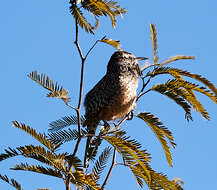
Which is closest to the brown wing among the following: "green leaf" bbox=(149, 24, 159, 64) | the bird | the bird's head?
the bird

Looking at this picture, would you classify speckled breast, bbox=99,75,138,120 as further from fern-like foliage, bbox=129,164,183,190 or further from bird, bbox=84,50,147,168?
fern-like foliage, bbox=129,164,183,190

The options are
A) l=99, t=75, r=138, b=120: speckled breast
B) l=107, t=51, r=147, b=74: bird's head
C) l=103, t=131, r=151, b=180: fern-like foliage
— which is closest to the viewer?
l=103, t=131, r=151, b=180: fern-like foliage

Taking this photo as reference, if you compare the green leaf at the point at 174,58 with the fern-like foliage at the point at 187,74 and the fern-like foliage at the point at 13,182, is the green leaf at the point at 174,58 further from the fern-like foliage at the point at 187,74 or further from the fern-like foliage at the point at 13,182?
the fern-like foliage at the point at 13,182

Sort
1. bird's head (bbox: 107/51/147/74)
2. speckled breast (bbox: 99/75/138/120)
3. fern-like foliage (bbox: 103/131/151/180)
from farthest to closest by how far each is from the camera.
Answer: bird's head (bbox: 107/51/147/74), speckled breast (bbox: 99/75/138/120), fern-like foliage (bbox: 103/131/151/180)

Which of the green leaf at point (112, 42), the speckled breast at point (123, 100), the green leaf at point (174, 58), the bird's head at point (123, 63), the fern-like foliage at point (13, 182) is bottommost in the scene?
the fern-like foliage at point (13, 182)

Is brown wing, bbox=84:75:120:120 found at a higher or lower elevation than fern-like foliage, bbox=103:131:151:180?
higher

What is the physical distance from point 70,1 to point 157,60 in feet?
2.91

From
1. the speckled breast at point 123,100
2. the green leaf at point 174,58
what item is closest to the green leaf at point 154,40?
the green leaf at point 174,58

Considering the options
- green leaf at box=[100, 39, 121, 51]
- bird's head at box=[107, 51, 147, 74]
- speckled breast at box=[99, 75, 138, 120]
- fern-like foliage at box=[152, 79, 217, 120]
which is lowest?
fern-like foliage at box=[152, 79, 217, 120]

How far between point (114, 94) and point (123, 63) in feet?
1.51

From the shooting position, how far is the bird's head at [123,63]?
453 cm

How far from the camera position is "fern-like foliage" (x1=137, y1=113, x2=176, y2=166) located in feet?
9.43

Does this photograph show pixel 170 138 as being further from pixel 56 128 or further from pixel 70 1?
pixel 70 1

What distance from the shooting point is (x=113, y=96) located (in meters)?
4.32
